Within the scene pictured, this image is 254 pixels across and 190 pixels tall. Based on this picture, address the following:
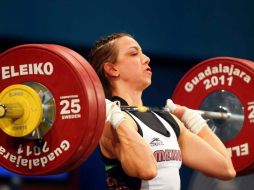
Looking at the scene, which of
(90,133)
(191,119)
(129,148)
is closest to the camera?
(90,133)

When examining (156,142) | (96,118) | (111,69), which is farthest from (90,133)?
(111,69)

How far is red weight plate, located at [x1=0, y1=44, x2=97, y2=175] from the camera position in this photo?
2.48 metres

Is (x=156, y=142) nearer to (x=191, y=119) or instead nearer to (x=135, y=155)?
(x=135, y=155)

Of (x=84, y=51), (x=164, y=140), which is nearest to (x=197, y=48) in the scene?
(x=84, y=51)

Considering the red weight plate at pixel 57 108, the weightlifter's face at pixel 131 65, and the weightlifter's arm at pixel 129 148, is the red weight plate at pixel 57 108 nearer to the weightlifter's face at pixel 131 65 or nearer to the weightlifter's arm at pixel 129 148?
the weightlifter's arm at pixel 129 148

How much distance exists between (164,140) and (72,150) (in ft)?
1.54

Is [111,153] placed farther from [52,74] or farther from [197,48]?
[197,48]

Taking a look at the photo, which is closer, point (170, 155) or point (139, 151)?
point (139, 151)

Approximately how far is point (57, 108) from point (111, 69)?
471 millimetres

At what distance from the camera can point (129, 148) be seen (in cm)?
257

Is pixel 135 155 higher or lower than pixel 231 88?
lower

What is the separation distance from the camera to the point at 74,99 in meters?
2.50

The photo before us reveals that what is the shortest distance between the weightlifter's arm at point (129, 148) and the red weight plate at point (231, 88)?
0.98 meters

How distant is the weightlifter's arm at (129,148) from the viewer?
253cm
